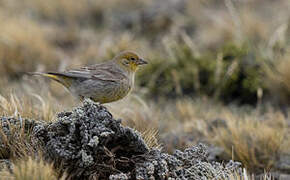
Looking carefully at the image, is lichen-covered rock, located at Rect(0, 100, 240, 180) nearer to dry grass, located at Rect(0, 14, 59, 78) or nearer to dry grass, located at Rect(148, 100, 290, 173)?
dry grass, located at Rect(148, 100, 290, 173)

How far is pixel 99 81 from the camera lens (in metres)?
5.04

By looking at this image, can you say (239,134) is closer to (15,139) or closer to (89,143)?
(89,143)

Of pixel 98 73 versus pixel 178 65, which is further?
pixel 178 65

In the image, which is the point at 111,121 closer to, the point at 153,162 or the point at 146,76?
the point at 153,162

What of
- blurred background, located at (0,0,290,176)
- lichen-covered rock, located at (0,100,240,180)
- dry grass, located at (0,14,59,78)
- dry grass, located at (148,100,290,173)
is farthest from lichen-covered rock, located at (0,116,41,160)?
dry grass, located at (0,14,59,78)

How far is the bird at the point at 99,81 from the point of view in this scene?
16.2 ft

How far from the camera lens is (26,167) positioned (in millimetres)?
2941

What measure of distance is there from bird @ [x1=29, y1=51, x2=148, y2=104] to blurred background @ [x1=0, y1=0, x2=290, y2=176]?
33 centimetres

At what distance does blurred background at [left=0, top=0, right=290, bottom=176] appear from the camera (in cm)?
536

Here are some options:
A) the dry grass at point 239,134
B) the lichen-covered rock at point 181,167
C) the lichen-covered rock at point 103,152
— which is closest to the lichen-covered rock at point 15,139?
the lichen-covered rock at point 103,152

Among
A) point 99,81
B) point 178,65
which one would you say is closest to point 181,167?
point 99,81

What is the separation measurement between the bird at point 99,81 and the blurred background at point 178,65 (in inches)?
12.8

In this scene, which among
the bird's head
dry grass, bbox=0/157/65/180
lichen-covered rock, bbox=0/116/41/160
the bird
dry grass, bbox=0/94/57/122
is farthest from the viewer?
the bird's head

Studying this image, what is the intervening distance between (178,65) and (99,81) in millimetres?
3652
